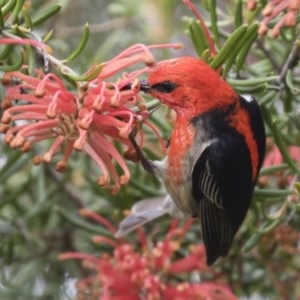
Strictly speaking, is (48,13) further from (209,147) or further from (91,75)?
(209,147)

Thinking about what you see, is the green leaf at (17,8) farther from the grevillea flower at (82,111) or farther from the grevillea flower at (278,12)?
the grevillea flower at (278,12)

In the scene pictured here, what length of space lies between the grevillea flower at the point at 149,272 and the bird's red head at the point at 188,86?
419 millimetres

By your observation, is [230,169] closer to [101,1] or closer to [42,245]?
[42,245]

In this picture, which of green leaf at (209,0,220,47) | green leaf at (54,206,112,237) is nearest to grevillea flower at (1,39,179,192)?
green leaf at (209,0,220,47)

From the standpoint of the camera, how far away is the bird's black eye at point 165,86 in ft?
4.70

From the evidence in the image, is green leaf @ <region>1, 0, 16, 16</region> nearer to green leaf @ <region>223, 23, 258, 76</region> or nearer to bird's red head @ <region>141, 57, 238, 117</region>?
bird's red head @ <region>141, 57, 238, 117</region>

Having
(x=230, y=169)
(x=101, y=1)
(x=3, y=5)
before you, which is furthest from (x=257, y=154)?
(x=101, y=1)

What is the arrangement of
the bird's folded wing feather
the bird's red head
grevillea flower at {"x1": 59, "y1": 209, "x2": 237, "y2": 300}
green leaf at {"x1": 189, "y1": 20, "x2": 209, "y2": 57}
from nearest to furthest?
Result: the bird's red head < green leaf at {"x1": 189, "y1": 20, "x2": 209, "y2": 57} < the bird's folded wing feather < grevillea flower at {"x1": 59, "y1": 209, "x2": 237, "y2": 300}

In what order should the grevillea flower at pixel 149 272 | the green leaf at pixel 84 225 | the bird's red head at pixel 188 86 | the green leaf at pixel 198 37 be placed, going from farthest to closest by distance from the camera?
the green leaf at pixel 84 225 < the grevillea flower at pixel 149 272 < the green leaf at pixel 198 37 < the bird's red head at pixel 188 86

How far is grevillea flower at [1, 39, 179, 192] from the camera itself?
134 centimetres

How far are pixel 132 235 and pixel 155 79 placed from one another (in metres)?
0.80

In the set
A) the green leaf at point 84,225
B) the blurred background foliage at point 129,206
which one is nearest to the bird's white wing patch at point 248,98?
the blurred background foliage at point 129,206

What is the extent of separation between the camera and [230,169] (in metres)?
1.62

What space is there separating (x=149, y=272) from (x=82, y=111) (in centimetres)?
55
